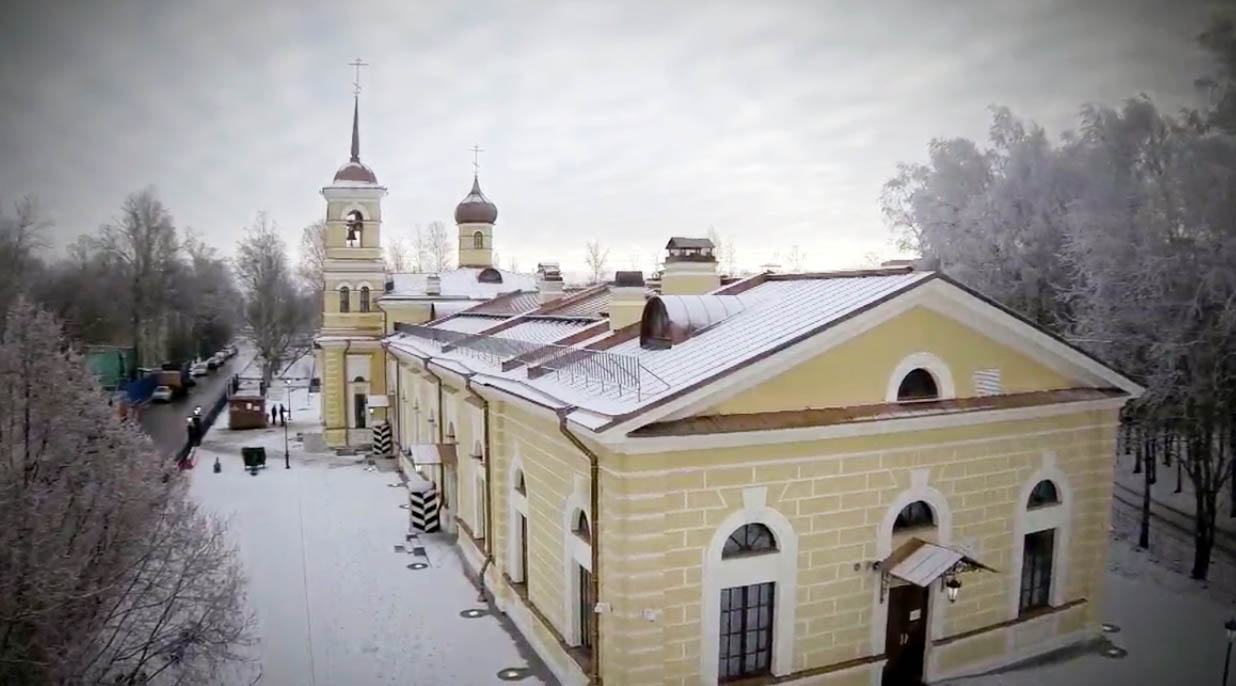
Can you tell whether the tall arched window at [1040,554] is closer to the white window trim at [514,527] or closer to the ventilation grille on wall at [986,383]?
the ventilation grille on wall at [986,383]

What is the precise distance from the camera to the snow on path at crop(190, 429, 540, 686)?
426 inches

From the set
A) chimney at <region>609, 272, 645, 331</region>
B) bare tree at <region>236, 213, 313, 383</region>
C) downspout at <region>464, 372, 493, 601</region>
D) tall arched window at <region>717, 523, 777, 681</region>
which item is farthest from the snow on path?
bare tree at <region>236, 213, 313, 383</region>

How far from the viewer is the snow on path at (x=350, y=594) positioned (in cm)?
1082

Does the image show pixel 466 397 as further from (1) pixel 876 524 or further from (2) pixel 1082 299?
(2) pixel 1082 299

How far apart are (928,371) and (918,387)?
23cm

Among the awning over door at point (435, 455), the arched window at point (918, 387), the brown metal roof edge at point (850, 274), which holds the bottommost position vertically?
the awning over door at point (435, 455)

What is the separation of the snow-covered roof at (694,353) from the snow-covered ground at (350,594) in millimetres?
3737

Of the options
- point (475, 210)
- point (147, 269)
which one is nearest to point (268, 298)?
point (147, 269)

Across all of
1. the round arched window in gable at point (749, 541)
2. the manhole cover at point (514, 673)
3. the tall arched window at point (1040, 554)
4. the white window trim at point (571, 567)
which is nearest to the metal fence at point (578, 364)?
the white window trim at point (571, 567)

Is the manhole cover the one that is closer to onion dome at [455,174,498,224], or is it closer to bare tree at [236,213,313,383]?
onion dome at [455,174,498,224]

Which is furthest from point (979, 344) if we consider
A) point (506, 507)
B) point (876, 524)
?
point (506, 507)

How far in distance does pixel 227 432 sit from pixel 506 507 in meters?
23.4

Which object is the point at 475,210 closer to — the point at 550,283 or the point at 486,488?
the point at 550,283

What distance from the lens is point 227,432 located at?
31344 millimetres
